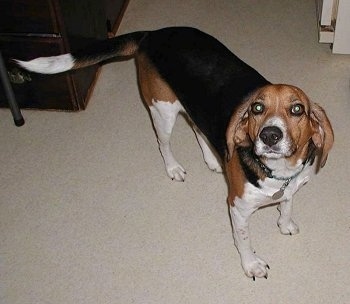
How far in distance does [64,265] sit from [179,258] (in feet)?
2.04

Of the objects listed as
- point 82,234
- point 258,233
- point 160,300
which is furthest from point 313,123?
point 82,234

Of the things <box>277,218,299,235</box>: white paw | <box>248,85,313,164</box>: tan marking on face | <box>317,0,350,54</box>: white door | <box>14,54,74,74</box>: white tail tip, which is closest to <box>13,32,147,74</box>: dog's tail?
<box>14,54,74,74</box>: white tail tip

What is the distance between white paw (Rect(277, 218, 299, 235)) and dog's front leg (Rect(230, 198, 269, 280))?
234 millimetres

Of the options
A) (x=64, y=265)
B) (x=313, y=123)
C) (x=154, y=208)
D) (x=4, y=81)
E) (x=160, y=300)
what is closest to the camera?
(x=313, y=123)

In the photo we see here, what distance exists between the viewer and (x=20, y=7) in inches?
122

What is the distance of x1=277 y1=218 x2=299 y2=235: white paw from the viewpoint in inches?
111

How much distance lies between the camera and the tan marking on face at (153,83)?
271cm

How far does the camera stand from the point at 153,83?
2746 millimetres

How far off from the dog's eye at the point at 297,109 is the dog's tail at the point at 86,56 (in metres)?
1.09

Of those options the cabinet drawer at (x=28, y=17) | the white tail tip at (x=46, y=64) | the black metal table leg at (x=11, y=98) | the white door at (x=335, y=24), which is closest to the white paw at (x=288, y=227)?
the white tail tip at (x=46, y=64)

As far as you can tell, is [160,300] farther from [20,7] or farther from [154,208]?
[20,7]

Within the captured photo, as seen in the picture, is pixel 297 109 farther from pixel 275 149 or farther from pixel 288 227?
pixel 288 227

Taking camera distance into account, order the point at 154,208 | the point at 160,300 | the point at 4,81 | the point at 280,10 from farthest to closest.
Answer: the point at 280,10 → the point at 4,81 → the point at 154,208 → the point at 160,300

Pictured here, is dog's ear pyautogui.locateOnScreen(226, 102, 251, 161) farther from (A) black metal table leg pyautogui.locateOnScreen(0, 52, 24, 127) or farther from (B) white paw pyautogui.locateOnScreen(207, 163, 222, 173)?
(A) black metal table leg pyautogui.locateOnScreen(0, 52, 24, 127)
